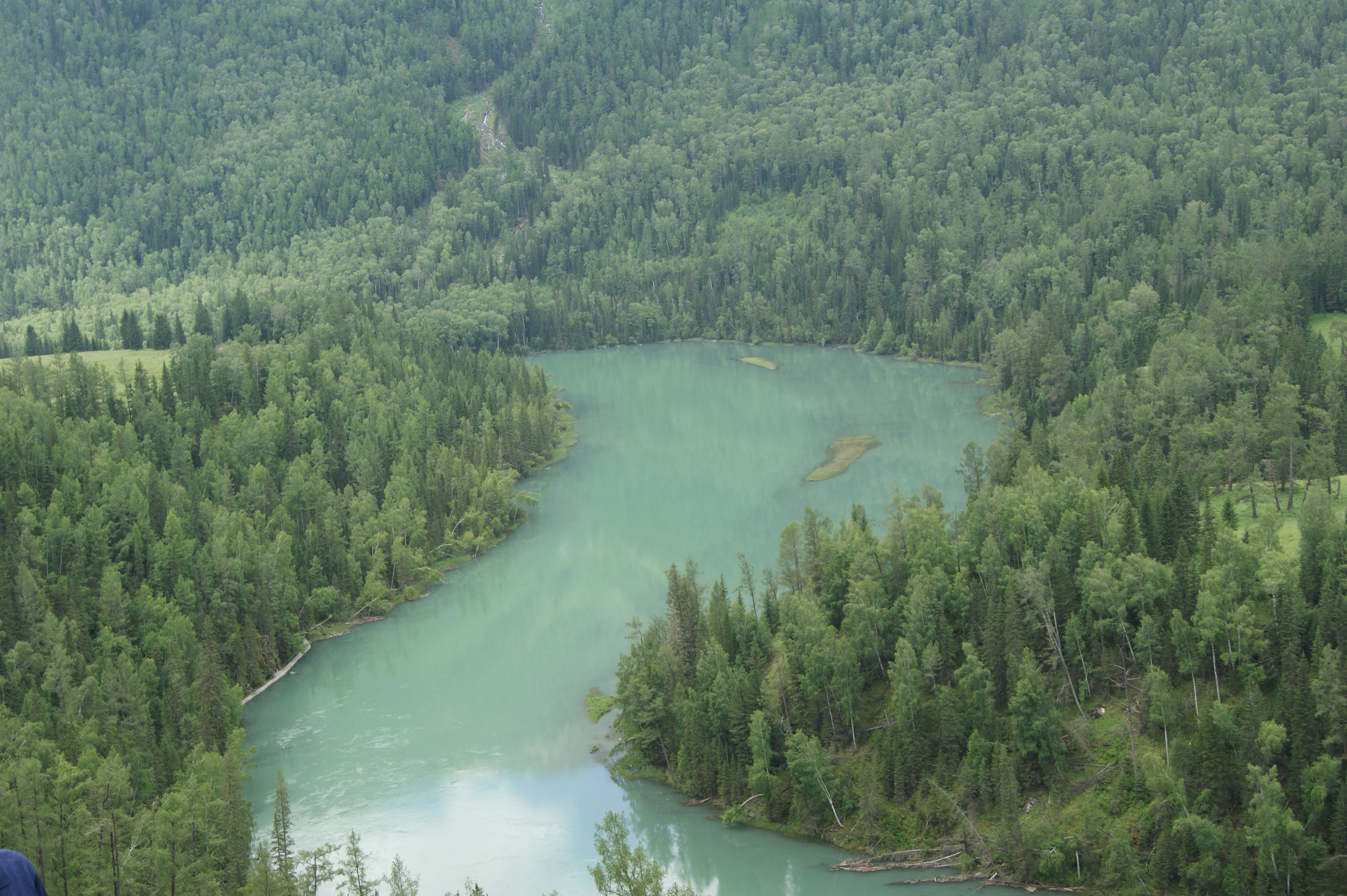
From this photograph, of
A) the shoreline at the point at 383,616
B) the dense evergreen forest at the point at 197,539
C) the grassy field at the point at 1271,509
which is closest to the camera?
the dense evergreen forest at the point at 197,539

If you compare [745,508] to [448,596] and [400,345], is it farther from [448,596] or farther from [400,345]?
[400,345]

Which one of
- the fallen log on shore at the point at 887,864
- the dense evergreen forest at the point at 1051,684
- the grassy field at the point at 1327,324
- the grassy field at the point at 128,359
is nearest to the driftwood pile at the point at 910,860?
the fallen log on shore at the point at 887,864

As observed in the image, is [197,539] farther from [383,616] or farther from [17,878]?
[17,878]

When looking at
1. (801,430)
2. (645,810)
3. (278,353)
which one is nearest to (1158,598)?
(645,810)

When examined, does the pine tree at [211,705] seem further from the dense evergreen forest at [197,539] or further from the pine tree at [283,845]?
the pine tree at [283,845]

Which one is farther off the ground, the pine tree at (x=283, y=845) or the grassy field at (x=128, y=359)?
the grassy field at (x=128, y=359)

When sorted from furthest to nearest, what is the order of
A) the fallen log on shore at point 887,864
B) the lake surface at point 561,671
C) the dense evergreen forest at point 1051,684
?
1. the lake surface at point 561,671
2. the fallen log on shore at point 887,864
3. the dense evergreen forest at point 1051,684

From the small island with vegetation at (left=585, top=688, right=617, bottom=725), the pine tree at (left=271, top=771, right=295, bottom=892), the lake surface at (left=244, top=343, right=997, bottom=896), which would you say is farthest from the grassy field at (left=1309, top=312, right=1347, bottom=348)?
the pine tree at (left=271, top=771, right=295, bottom=892)
